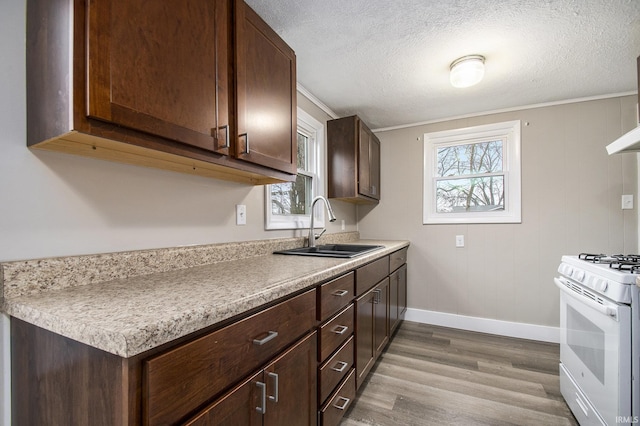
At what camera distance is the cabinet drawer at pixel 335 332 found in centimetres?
129

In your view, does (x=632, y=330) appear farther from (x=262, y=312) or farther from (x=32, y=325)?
(x=32, y=325)

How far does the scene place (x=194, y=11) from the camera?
1011mm

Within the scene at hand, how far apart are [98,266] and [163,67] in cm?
70

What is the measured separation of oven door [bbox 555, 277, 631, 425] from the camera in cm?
123

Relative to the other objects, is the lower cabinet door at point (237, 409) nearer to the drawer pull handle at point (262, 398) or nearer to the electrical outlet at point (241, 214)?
the drawer pull handle at point (262, 398)

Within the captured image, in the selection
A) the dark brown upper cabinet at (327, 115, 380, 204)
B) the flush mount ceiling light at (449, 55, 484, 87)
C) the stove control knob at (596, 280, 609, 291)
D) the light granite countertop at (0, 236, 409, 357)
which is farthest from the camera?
the dark brown upper cabinet at (327, 115, 380, 204)

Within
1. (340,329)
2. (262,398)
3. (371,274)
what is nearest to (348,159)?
(371,274)

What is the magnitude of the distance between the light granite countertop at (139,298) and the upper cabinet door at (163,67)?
0.49 metres

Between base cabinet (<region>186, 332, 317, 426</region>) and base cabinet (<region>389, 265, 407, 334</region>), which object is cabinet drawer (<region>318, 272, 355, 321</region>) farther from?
base cabinet (<region>389, 265, 407, 334</region>)

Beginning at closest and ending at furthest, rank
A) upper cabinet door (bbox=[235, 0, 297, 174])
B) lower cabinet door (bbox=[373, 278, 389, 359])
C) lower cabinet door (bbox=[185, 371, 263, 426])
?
lower cabinet door (bbox=[185, 371, 263, 426])
upper cabinet door (bbox=[235, 0, 297, 174])
lower cabinet door (bbox=[373, 278, 389, 359])

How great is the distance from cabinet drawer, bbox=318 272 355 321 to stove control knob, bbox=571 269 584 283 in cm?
123

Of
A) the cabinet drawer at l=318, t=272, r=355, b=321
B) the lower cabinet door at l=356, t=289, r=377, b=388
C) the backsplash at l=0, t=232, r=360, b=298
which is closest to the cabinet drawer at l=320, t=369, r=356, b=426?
the lower cabinet door at l=356, t=289, r=377, b=388

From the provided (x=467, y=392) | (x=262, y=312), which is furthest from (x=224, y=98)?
(x=467, y=392)

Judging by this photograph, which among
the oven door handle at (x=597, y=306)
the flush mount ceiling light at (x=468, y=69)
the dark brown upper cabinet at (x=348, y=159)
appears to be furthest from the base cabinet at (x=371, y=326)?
the flush mount ceiling light at (x=468, y=69)
